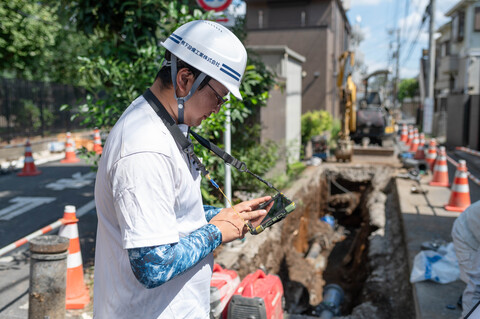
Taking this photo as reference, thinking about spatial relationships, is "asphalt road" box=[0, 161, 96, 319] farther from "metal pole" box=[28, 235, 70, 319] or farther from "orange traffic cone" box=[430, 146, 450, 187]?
"orange traffic cone" box=[430, 146, 450, 187]

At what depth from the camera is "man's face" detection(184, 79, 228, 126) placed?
1.63m

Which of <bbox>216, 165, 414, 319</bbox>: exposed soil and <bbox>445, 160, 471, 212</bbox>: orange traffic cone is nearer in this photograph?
<bbox>216, 165, 414, 319</bbox>: exposed soil

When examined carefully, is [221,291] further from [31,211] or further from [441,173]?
[441,173]

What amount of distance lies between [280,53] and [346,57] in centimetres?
468

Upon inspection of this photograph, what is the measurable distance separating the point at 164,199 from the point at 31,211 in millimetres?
6581

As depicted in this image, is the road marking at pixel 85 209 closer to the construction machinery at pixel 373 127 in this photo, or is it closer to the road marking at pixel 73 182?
the road marking at pixel 73 182

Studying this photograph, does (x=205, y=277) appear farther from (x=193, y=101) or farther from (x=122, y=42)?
(x=122, y=42)

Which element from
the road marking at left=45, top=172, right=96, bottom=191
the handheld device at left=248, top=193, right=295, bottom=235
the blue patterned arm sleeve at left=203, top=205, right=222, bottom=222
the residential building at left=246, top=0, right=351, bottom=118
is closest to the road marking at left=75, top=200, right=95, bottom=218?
the road marking at left=45, top=172, right=96, bottom=191

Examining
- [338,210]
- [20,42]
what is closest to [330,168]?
[338,210]

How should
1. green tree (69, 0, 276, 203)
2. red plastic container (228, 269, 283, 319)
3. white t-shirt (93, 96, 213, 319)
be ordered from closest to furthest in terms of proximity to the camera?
white t-shirt (93, 96, 213, 319), red plastic container (228, 269, 283, 319), green tree (69, 0, 276, 203)

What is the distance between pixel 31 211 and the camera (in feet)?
23.4

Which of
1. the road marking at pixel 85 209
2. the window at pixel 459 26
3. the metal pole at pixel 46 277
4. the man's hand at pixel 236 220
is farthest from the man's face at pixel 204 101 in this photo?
the window at pixel 459 26

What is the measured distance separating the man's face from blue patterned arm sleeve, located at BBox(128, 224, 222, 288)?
0.47 meters

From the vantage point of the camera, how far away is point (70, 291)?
393 centimetres
